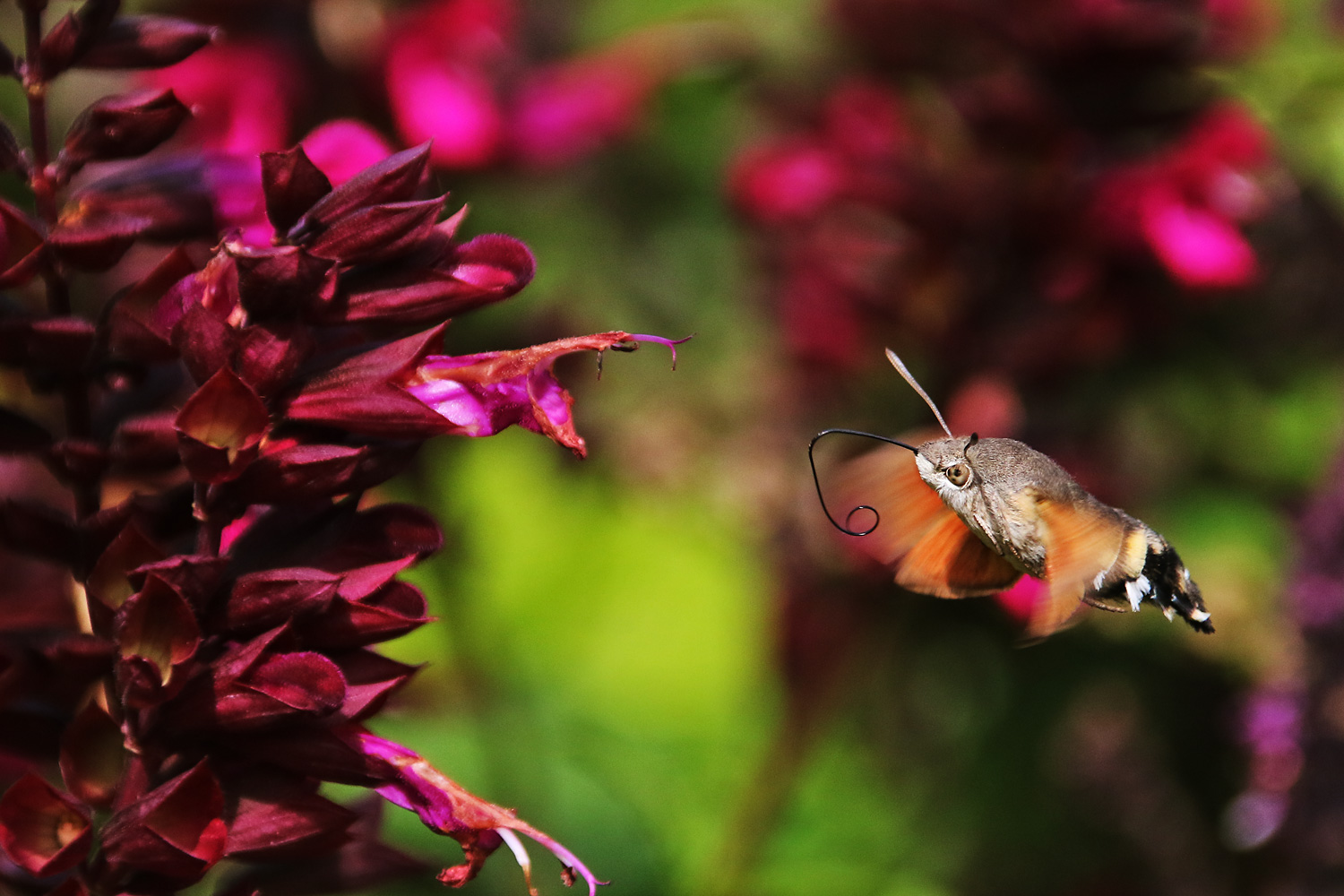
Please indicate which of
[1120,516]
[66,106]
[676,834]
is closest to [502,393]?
[1120,516]

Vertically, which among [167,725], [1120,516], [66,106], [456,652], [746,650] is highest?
[167,725]

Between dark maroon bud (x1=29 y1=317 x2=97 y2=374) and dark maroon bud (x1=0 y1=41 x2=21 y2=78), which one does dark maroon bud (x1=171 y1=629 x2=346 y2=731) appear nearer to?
dark maroon bud (x1=29 y1=317 x2=97 y2=374)

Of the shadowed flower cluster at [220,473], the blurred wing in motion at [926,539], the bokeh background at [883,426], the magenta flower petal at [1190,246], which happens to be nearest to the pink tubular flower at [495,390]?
the shadowed flower cluster at [220,473]

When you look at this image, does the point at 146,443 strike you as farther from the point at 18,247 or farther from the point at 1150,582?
the point at 1150,582

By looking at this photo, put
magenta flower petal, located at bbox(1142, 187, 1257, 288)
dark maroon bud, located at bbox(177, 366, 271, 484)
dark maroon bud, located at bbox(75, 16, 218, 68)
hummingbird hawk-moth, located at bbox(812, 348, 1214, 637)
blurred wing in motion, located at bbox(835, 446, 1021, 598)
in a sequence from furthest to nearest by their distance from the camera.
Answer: magenta flower petal, located at bbox(1142, 187, 1257, 288) → blurred wing in motion, located at bbox(835, 446, 1021, 598) → hummingbird hawk-moth, located at bbox(812, 348, 1214, 637) → dark maroon bud, located at bbox(75, 16, 218, 68) → dark maroon bud, located at bbox(177, 366, 271, 484)

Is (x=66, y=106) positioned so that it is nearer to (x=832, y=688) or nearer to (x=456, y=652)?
(x=456, y=652)

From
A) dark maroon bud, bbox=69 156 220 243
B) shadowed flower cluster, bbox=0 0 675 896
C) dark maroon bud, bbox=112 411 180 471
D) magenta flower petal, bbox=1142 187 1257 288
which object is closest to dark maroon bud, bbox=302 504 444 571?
shadowed flower cluster, bbox=0 0 675 896
